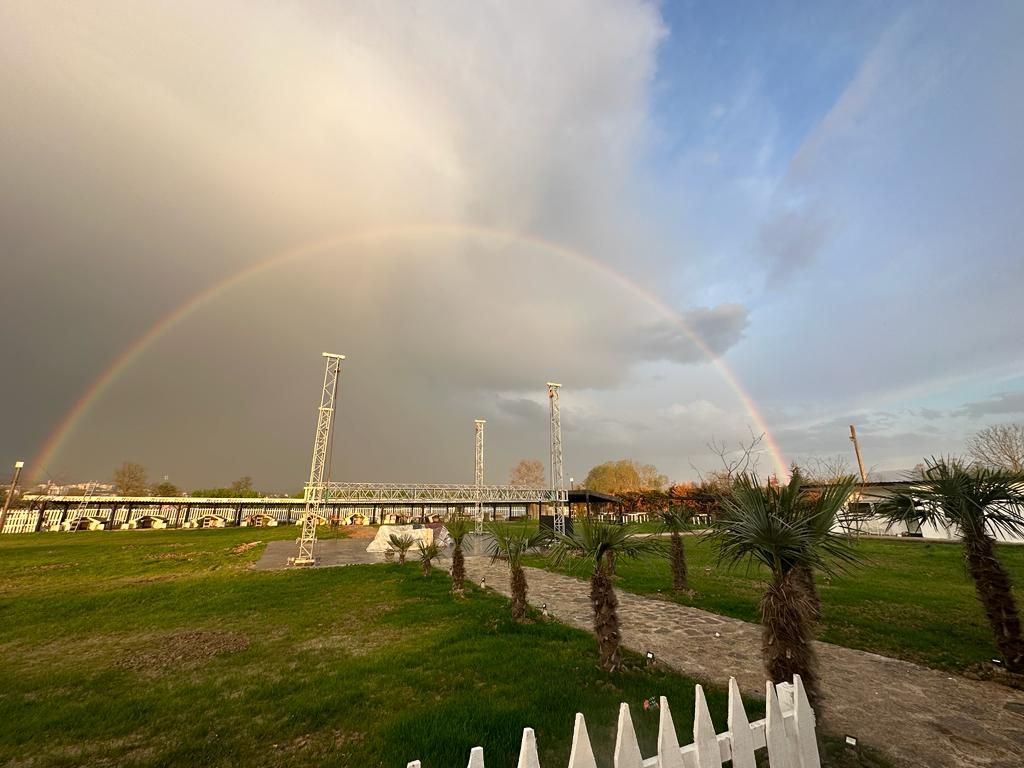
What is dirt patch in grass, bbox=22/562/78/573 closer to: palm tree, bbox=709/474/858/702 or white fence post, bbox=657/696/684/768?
white fence post, bbox=657/696/684/768

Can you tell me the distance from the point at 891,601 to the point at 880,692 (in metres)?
7.59

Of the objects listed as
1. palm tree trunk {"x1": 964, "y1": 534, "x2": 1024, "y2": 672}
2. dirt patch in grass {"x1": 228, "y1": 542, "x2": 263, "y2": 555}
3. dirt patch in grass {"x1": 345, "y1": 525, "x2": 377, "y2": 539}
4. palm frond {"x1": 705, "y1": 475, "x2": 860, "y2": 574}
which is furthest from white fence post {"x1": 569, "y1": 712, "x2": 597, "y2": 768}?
dirt patch in grass {"x1": 345, "y1": 525, "x2": 377, "y2": 539}

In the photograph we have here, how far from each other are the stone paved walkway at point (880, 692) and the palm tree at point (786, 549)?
1444 millimetres

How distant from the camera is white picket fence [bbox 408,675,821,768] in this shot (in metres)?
2.68

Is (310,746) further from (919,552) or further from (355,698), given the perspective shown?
(919,552)

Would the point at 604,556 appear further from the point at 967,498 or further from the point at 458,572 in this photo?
the point at 458,572

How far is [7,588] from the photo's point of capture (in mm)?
15031

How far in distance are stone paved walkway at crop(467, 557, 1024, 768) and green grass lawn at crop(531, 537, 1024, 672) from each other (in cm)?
106

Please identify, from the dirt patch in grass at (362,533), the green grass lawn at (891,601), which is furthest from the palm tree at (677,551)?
the dirt patch in grass at (362,533)

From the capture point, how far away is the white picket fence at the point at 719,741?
2680mm

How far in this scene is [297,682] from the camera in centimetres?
671

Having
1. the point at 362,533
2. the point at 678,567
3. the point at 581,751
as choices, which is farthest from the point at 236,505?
the point at 581,751

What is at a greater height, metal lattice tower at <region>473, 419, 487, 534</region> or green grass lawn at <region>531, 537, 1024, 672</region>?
metal lattice tower at <region>473, 419, 487, 534</region>

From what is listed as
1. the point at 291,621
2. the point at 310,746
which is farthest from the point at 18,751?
the point at 291,621
